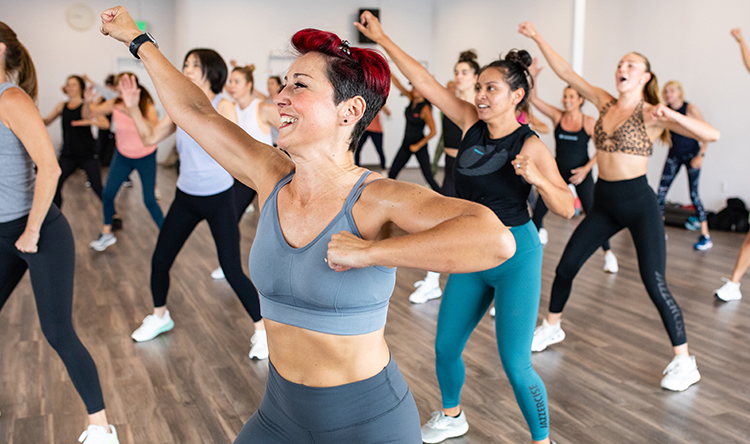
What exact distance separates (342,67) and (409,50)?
39.5ft

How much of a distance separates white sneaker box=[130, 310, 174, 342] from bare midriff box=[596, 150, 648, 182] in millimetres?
2460

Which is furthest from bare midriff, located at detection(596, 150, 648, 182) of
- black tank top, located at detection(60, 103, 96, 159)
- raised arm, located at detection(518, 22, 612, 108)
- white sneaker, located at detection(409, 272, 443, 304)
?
black tank top, located at detection(60, 103, 96, 159)

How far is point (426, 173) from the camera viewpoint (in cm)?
673

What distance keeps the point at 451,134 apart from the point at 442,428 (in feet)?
8.89

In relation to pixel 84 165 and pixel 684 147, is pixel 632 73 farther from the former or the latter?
pixel 84 165

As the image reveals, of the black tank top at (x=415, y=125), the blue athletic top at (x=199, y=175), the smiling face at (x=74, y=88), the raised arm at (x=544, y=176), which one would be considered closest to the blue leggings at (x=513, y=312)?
the raised arm at (x=544, y=176)

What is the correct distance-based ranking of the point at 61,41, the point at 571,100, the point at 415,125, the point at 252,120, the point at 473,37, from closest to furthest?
the point at 252,120 → the point at 571,100 → the point at 415,125 → the point at 473,37 → the point at 61,41

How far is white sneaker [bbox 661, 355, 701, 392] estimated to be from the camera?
9.24 ft

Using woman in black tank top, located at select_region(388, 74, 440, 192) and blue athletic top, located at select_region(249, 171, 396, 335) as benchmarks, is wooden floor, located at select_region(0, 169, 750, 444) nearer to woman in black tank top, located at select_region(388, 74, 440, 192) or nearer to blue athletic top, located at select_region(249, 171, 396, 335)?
blue athletic top, located at select_region(249, 171, 396, 335)

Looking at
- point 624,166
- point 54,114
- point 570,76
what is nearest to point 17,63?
point 570,76

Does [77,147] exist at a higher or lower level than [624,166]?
lower

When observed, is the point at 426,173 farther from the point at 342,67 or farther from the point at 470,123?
the point at 342,67

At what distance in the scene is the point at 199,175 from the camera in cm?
309

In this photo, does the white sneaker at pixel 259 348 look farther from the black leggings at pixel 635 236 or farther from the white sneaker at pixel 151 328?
the black leggings at pixel 635 236
